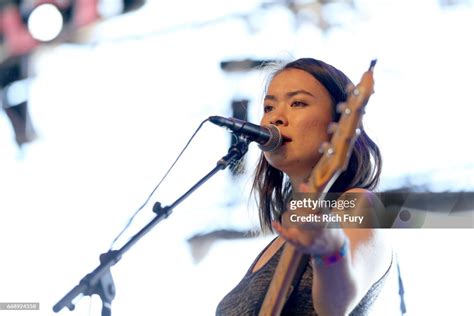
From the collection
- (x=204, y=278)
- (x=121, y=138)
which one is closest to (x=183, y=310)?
(x=204, y=278)

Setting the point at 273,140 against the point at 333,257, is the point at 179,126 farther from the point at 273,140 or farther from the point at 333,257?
the point at 333,257

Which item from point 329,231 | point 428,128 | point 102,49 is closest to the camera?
point 329,231

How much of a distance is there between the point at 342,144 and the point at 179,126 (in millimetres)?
931

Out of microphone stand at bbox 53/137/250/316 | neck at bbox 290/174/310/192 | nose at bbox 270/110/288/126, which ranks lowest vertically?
microphone stand at bbox 53/137/250/316

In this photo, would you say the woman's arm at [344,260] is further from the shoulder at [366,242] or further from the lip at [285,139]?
the lip at [285,139]

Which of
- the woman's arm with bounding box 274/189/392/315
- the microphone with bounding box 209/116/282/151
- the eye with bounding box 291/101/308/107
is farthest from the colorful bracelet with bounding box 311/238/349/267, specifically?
the eye with bounding box 291/101/308/107

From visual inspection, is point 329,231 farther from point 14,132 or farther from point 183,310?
point 14,132

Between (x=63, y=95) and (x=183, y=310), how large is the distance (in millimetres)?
719

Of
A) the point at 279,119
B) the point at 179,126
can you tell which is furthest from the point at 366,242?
the point at 179,126

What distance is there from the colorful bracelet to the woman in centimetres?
2

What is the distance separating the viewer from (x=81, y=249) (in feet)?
6.88

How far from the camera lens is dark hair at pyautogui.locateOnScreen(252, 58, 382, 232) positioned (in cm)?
163

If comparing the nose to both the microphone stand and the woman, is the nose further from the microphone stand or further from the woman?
the microphone stand

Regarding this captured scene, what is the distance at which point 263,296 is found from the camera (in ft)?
5.00
